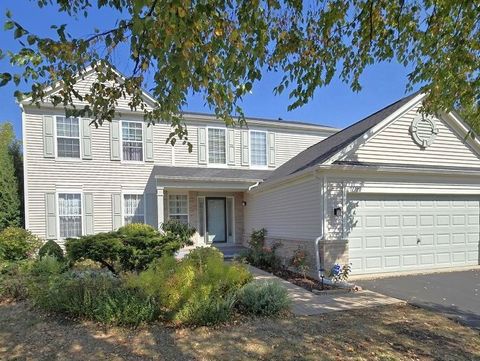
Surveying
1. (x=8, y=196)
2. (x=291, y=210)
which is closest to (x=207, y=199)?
(x=291, y=210)

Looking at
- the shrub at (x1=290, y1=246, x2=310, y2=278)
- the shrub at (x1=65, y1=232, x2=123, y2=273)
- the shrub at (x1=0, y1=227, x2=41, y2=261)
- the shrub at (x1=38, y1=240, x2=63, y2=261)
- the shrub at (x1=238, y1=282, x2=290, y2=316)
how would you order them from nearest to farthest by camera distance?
the shrub at (x1=238, y1=282, x2=290, y2=316) → the shrub at (x1=65, y1=232, x2=123, y2=273) → the shrub at (x1=290, y1=246, x2=310, y2=278) → the shrub at (x1=38, y1=240, x2=63, y2=261) → the shrub at (x1=0, y1=227, x2=41, y2=261)

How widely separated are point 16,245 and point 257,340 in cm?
937

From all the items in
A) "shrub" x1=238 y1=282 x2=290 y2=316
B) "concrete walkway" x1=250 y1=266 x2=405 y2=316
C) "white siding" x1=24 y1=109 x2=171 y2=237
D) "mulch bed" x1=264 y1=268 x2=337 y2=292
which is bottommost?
"mulch bed" x1=264 y1=268 x2=337 y2=292

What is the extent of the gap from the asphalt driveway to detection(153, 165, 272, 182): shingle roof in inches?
293

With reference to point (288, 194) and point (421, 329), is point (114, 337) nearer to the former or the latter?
point (421, 329)

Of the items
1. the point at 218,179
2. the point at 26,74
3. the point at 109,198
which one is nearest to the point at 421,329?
the point at 26,74

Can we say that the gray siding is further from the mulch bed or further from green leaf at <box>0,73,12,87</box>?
green leaf at <box>0,73,12,87</box>

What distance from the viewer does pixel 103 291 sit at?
607cm

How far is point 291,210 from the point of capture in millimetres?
11406

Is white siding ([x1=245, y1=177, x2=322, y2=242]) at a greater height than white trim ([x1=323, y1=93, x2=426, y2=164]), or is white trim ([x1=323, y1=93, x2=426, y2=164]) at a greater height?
white trim ([x1=323, y1=93, x2=426, y2=164])

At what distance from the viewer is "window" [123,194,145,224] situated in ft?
49.2

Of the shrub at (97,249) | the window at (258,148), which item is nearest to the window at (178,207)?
the window at (258,148)

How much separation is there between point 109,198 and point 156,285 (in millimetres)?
9833

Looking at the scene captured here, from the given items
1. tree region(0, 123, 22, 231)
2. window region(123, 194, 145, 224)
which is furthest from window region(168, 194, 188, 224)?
tree region(0, 123, 22, 231)
